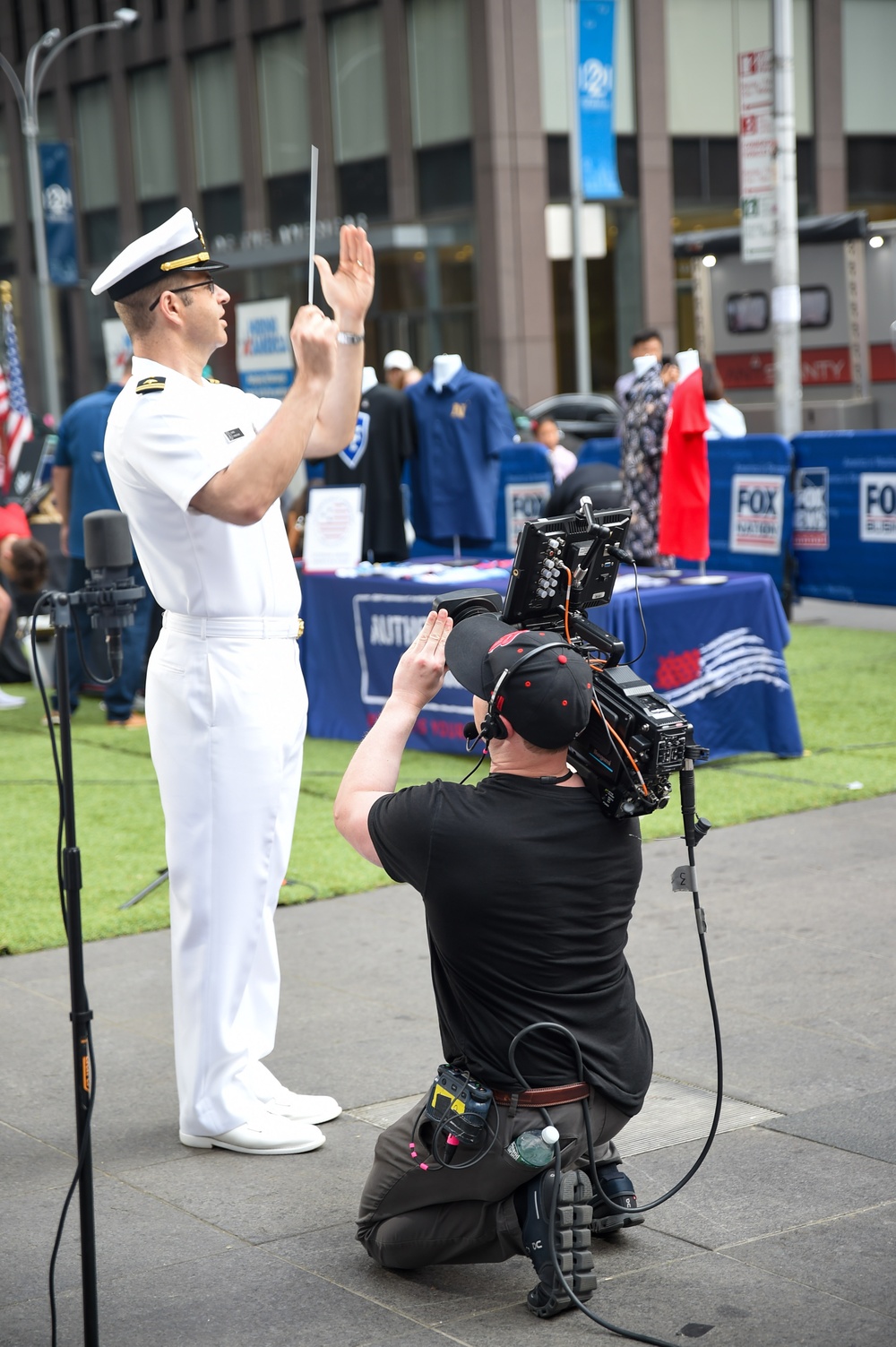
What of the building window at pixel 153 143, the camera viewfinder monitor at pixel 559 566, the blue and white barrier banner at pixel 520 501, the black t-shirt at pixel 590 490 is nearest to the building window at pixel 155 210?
the building window at pixel 153 143

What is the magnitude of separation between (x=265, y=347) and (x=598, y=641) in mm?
13026

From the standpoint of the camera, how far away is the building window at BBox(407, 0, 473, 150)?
30500 millimetres

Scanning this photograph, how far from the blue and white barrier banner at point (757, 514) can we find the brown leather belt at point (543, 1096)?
972cm

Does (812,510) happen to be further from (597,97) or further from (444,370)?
(597,97)

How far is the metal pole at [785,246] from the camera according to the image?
1395cm

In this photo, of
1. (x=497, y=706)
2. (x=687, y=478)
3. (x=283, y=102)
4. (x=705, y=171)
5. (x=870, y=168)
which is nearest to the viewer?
(x=497, y=706)

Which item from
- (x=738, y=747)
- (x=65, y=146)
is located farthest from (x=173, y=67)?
(x=738, y=747)

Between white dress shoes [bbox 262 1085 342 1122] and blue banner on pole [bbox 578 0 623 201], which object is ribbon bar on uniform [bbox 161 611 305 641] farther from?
blue banner on pole [bbox 578 0 623 201]

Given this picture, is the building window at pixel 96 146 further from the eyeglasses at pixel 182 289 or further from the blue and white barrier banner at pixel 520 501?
the eyeglasses at pixel 182 289

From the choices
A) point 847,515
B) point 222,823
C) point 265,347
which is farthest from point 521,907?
point 265,347

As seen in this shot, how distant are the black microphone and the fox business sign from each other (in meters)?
8.97

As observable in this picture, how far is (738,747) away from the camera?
8258 millimetres

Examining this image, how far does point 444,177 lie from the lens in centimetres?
3144

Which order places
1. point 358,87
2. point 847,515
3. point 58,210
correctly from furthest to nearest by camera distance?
point 358,87 → point 58,210 → point 847,515
